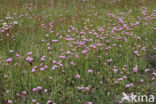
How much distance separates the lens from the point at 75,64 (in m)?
4.05

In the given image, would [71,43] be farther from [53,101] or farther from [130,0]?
[130,0]

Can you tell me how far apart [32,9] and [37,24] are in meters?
1.62

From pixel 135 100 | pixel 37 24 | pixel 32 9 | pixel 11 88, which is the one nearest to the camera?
pixel 135 100

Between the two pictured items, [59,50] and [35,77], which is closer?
[35,77]

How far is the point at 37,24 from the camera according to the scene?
6.46m

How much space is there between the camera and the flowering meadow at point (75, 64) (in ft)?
11.0

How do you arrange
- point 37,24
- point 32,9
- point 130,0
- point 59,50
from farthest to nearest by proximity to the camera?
point 130,0
point 32,9
point 37,24
point 59,50

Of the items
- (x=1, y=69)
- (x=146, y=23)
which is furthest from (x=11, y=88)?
(x=146, y=23)

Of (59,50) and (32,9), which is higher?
(32,9)

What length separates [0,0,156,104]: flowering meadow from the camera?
132 inches

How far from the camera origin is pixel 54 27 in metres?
6.18

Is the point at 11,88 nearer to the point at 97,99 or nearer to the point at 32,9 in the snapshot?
the point at 97,99

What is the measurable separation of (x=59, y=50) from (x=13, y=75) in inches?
51.9

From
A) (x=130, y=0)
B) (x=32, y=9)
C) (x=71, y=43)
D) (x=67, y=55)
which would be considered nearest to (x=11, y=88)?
(x=67, y=55)
